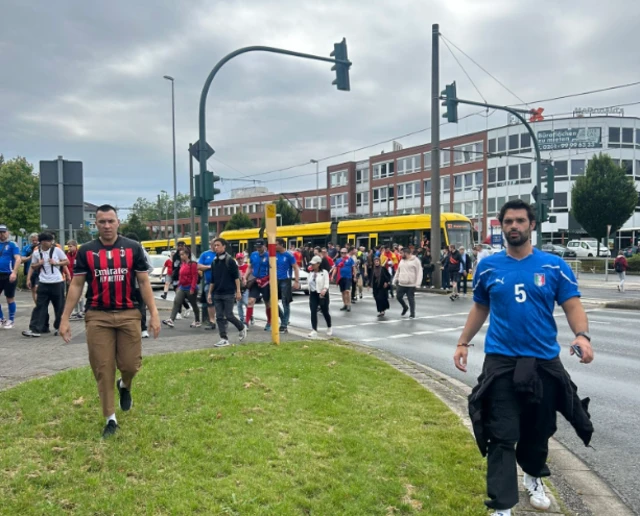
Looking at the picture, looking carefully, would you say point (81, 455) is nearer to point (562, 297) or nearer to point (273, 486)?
point (273, 486)

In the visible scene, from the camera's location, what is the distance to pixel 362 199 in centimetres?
7850

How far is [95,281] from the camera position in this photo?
200 inches

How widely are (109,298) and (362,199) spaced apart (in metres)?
74.2

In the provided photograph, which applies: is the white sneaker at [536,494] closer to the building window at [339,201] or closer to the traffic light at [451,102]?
the traffic light at [451,102]

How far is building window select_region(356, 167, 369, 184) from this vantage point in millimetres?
77688

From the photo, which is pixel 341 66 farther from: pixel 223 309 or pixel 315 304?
pixel 223 309

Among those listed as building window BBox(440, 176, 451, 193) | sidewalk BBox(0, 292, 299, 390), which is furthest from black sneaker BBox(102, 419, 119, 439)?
building window BBox(440, 176, 451, 193)

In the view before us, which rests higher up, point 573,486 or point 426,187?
point 426,187

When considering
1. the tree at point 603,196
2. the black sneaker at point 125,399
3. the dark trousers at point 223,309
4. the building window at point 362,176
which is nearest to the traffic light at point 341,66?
the dark trousers at point 223,309

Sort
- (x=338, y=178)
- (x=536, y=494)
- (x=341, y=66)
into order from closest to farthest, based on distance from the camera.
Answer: (x=536, y=494)
(x=341, y=66)
(x=338, y=178)

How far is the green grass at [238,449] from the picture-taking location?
141 inches

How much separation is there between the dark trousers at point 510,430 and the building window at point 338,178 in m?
77.8

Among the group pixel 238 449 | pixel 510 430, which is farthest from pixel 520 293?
pixel 238 449

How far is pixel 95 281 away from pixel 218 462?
1.92 m
